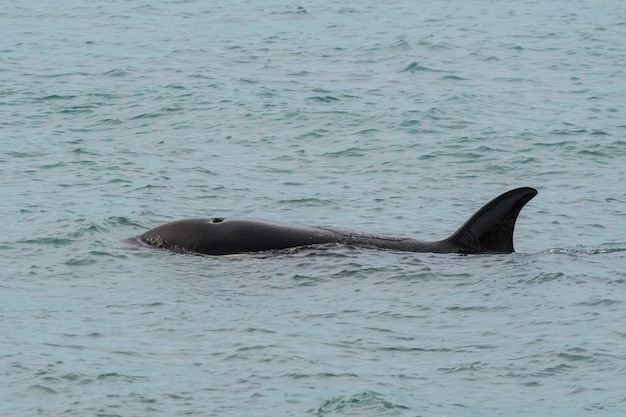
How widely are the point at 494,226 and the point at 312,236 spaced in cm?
256

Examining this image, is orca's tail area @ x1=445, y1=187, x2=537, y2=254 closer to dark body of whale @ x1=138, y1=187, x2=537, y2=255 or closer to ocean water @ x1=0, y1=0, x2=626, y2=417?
dark body of whale @ x1=138, y1=187, x2=537, y2=255

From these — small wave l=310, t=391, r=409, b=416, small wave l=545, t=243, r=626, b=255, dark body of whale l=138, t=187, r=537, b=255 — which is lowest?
small wave l=545, t=243, r=626, b=255

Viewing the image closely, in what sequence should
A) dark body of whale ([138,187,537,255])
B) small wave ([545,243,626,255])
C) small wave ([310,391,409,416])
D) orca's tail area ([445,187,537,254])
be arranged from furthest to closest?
small wave ([545,243,626,255])
dark body of whale ([138,187,537,255])
orca's tail area ([445,187,537,254])
small wave ([310,391,409,416])

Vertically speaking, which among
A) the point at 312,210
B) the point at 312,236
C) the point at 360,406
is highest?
the point at 360,406

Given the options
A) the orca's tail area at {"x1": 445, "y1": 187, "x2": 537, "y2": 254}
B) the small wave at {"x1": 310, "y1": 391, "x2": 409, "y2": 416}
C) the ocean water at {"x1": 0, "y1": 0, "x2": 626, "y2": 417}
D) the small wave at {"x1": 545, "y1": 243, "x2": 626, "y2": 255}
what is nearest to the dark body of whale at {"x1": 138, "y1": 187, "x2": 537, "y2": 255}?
the orca's tail area at {"x1": 445, "y1": 187, "x2": 537, "y2": 254}

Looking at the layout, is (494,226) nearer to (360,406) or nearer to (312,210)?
(312,210)

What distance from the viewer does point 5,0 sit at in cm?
5222

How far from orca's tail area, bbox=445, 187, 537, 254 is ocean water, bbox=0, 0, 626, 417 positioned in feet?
0.87

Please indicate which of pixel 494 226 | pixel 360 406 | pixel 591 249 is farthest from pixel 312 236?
pixel 360 406

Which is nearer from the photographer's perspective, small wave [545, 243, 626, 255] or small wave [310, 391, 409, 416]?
small wave [310, 391, 409, 416]

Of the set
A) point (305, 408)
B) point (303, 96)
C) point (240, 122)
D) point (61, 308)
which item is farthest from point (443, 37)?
point (305, 408)

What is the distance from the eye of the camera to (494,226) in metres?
17.8

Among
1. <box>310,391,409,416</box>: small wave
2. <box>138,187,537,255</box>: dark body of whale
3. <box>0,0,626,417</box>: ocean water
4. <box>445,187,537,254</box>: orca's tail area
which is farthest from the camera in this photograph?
<box>138,187,537,255</box>: dark body of whale

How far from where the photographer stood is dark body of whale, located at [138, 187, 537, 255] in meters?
17.7
